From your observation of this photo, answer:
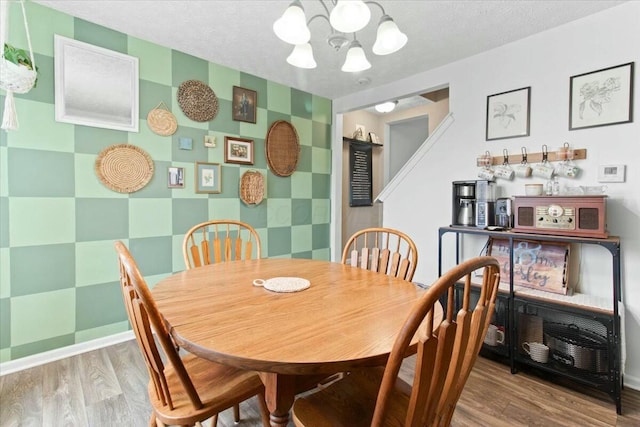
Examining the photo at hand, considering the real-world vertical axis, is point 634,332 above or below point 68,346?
Result: above

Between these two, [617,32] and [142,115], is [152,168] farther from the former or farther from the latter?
[617,32]

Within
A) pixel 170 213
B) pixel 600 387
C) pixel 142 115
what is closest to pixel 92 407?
pixel 170 213

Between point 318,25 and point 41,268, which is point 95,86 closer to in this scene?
point 41,268

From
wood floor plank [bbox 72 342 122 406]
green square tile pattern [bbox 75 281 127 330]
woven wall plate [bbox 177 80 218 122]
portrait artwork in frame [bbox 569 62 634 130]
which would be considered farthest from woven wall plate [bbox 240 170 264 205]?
portrait artwork in frame [bbox 569 62 634 130]

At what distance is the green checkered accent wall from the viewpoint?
2012mm

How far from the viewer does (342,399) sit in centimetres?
106

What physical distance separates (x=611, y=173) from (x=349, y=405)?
218cm

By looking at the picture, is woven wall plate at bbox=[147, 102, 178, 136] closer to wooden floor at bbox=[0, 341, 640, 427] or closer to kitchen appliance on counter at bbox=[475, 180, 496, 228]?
wooden floor at bbox=[0, 341, 640, 427]

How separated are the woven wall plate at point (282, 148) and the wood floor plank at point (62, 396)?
90.4 inches

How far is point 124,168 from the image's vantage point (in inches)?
94.5

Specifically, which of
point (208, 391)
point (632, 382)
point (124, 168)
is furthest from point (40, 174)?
point (632, 382)

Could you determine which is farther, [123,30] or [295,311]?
[123,30]

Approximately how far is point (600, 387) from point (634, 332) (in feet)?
1.61

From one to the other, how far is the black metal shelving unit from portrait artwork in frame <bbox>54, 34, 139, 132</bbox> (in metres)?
2.75
